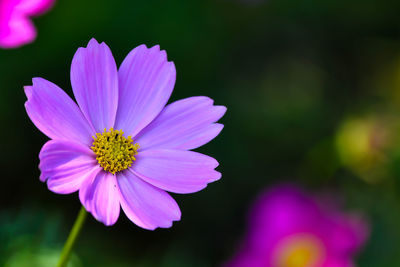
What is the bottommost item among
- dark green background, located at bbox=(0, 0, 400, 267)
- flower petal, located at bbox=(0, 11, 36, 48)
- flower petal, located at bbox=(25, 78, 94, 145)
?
dark green background, located at bbox=(0, 0, 400, 267)

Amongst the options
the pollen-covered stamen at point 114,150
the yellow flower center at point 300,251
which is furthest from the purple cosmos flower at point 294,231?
the pollen-covered stamen at point 114,150

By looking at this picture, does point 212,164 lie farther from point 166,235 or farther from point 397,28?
point 397,28

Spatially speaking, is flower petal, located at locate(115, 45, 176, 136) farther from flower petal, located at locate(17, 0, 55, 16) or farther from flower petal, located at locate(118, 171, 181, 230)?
flower petal, located at locate(17, 0, 55, 16)

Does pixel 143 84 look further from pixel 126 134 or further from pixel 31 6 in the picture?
pixel 31 6

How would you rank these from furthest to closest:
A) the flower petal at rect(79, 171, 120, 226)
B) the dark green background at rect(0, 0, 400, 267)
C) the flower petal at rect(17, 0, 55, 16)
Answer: the dark green background at rect(0, 0, 400, 267)
the flower petal at rect(17, 0, 55, 16)
the flower petal at rect(79, 171, 120, 226)

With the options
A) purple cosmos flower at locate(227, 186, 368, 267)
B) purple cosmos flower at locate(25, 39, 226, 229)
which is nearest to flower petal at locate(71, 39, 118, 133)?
purple cosmos flower at locate(25, 39, 226, 229)

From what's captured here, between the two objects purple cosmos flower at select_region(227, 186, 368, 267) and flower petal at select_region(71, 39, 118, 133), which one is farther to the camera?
purple cosmos flower at select_region(227, 186, 368, 267)

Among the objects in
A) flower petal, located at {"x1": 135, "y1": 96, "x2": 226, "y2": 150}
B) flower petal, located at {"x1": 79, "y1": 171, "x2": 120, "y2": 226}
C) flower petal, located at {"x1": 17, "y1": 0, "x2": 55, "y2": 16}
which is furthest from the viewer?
flower petal, located at {"x1": 17, "y1": 0, "x2": 55, "y2": 16}
